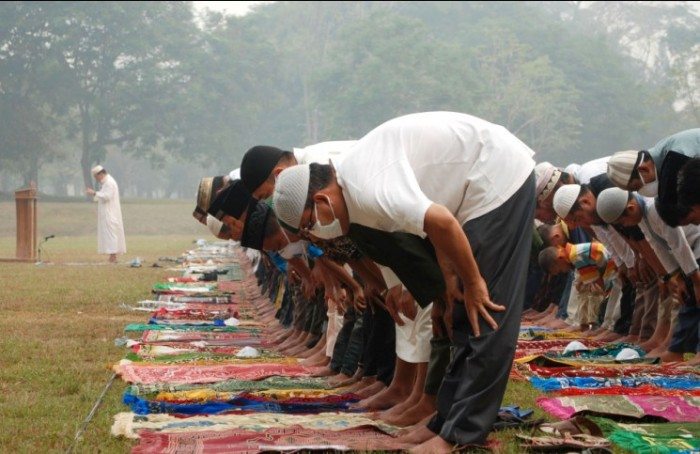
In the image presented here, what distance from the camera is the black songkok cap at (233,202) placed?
7.36m

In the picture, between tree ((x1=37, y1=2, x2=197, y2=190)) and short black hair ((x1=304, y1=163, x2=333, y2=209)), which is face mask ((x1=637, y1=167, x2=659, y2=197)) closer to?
short black hair ((x1=304, y1=163, x2=333, y2=209))

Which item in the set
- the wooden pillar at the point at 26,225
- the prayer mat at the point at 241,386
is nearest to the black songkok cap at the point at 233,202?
the prayer mat at the point at 241,386

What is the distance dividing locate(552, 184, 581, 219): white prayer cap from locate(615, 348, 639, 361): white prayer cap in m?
1.21

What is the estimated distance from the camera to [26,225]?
1972 cm

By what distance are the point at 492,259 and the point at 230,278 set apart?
1214 centimetres

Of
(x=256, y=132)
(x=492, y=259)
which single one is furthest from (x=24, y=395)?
(x=256, y=132)

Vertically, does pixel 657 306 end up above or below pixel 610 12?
below

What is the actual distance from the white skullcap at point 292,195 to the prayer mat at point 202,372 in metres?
2.07

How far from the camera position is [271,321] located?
10.2m

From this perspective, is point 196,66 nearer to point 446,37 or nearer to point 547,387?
point 446,37

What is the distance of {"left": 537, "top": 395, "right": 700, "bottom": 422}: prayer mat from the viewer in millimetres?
5016

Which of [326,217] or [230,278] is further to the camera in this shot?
[230,278]

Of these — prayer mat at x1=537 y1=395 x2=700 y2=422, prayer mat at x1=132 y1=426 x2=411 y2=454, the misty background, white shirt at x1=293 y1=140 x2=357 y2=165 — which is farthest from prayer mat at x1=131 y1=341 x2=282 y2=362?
the misty background

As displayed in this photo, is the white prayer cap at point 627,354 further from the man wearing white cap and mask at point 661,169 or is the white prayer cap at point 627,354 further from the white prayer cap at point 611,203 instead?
the man wearing white cap and mask at point 661,169
